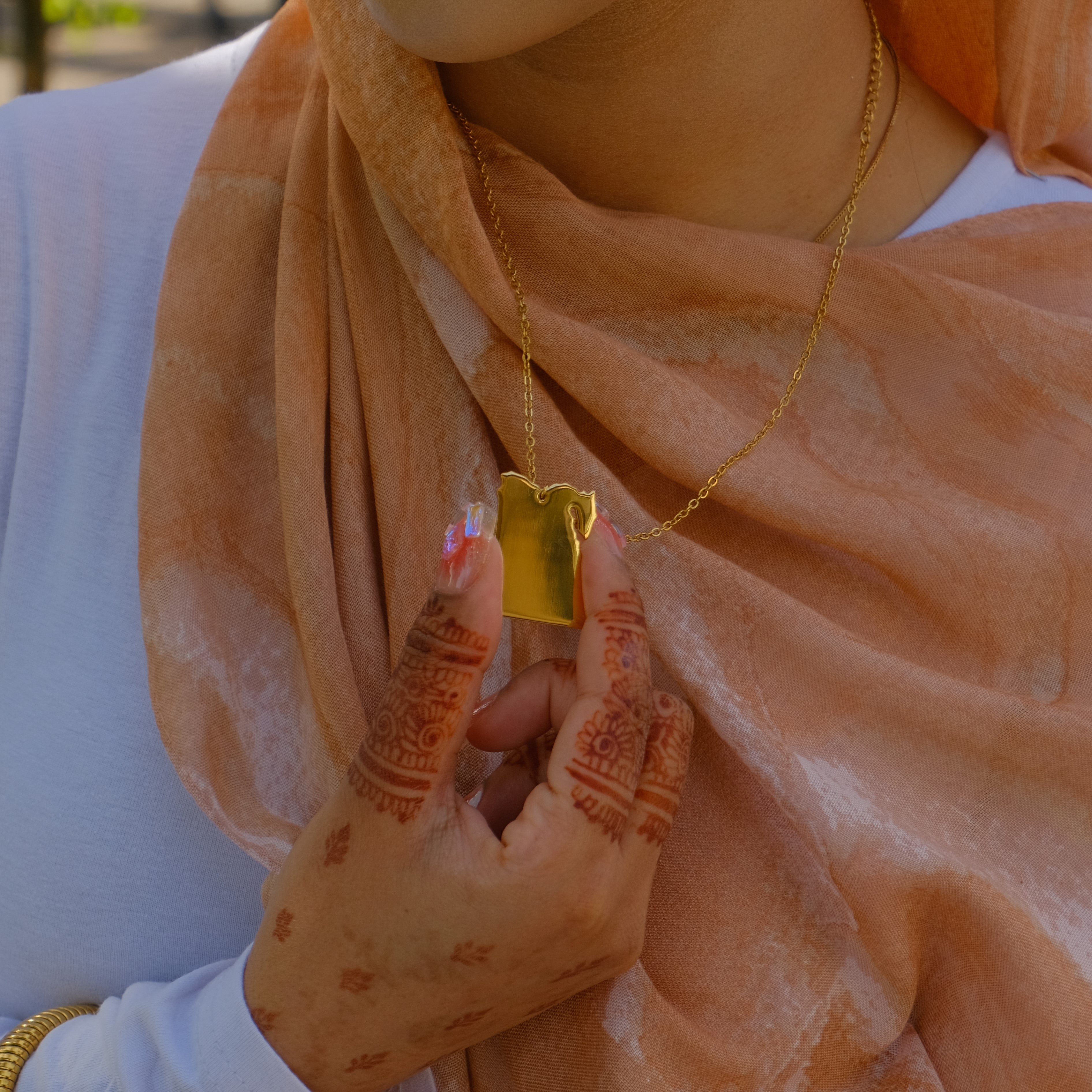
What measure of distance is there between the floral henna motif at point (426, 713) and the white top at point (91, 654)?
0.26 metres

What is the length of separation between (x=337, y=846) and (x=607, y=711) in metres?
0.24

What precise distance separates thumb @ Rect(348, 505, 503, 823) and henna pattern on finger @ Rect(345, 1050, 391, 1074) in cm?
22

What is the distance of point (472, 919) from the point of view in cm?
95

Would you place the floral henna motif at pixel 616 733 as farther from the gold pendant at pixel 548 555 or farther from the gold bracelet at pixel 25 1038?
the gold bracelet at pixel 25 1038

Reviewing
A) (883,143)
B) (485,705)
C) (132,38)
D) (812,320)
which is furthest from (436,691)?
(132,38)

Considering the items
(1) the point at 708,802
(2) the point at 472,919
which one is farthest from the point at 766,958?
(2) the point at 472,919

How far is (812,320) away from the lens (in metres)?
1.26

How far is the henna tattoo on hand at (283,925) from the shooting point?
A: 993 millimetres

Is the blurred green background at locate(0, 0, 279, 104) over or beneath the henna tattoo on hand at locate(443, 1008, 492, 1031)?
beneath

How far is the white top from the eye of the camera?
1.18 metres

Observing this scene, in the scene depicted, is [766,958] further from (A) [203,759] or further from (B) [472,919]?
(A) [203,759]

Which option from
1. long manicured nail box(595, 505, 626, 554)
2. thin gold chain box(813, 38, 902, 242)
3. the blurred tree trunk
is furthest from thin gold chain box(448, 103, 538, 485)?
the blurred tree trunk

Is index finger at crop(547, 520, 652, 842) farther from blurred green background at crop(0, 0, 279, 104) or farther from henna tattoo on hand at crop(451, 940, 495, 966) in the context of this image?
blurred green background at crop(0, 0, 279, 104)

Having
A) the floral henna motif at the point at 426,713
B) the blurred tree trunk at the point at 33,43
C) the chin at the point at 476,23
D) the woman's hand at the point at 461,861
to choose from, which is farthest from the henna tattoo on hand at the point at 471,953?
the blurred tree trunk at the point at 33,43
